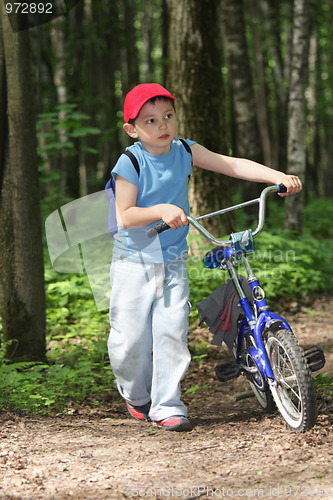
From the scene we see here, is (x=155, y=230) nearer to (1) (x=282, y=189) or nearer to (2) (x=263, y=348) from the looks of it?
(1) (x=282, y=189)

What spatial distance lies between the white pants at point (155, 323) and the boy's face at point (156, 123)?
0.82m

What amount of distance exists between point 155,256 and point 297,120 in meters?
8.07

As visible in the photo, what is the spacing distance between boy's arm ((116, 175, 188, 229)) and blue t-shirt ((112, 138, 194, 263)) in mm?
55

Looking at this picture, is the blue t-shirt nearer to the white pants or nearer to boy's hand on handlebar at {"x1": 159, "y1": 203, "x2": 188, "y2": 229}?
the white pants

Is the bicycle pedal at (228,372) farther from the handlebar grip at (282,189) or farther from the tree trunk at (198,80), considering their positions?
the tree trunk at (198,80)

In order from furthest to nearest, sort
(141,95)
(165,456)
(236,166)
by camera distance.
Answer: (236,166) < (141,95) < (165,456)

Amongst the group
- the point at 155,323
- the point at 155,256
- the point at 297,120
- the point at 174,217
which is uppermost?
the point at 297,120

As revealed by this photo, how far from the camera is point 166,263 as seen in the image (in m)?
3.85

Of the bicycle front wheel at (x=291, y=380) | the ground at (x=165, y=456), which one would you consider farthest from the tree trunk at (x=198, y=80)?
the bicycle front wheel at (x=291, y=380)

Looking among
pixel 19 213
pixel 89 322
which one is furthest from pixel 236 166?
pixel 89 322

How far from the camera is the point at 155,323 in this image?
390 cm

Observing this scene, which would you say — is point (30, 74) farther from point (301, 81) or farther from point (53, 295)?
point (301, 81)

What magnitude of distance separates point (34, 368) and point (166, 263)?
1904 mm

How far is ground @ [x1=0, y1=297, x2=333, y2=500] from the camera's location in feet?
9.38
